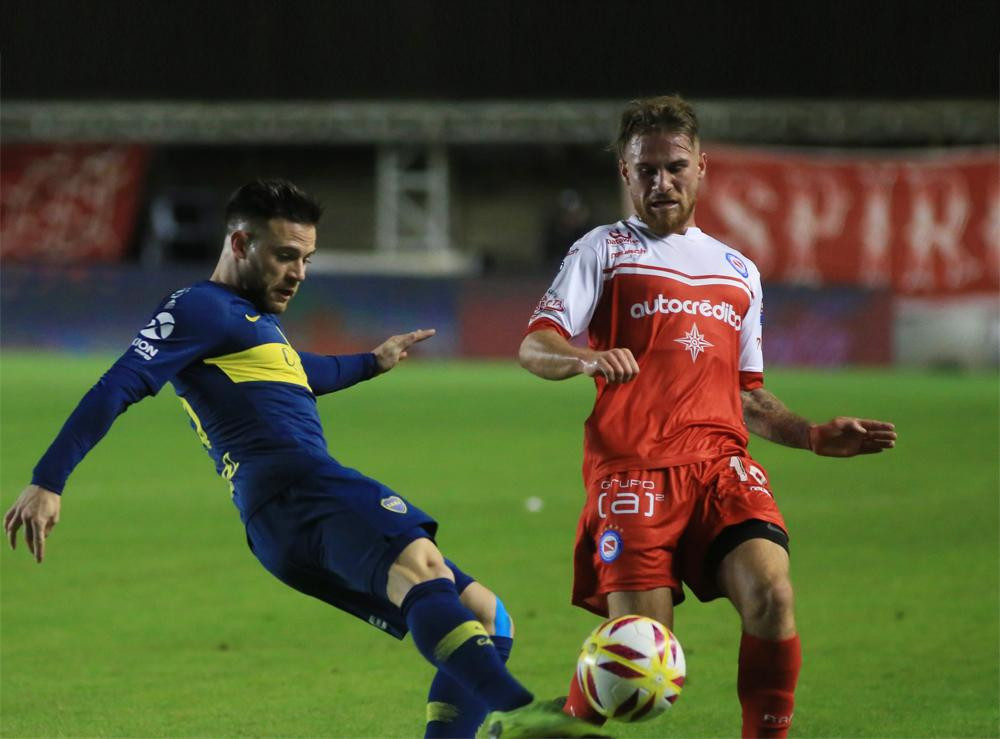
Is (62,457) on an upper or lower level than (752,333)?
lower

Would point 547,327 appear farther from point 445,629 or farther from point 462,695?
point 462,695

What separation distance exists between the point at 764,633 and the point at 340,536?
53.7 inches

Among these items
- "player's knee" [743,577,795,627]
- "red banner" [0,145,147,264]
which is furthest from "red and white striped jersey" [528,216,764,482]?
"red banner" [0,145,147,264]

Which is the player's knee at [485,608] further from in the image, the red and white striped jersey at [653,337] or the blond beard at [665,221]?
the blond beard at [665,221]

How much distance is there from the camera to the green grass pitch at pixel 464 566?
6285 millimetres

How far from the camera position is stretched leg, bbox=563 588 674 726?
4.94 metres

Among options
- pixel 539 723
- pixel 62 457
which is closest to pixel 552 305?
pixel 539 723

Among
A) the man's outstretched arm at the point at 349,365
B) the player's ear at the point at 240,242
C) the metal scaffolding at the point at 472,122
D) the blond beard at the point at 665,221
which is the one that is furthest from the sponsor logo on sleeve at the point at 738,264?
the metal scaffolding at the point at 472,122

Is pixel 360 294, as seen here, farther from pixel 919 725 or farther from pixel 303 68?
pixel 919 725

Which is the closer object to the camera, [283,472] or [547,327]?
[283,472]

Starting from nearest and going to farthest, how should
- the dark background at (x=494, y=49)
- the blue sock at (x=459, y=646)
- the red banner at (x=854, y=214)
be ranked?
the blue sock at (x=459, y=646) → the red banner at (x=854, y=214) → the dark background at (x=494, y=49)

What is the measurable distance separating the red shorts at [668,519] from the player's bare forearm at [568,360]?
0.44 metres

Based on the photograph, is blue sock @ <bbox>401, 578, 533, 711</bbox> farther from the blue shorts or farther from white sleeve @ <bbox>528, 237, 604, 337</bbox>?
white sleeve @ <bbox>528, 237, 604, 337</bbox>

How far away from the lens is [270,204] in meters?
5.13
